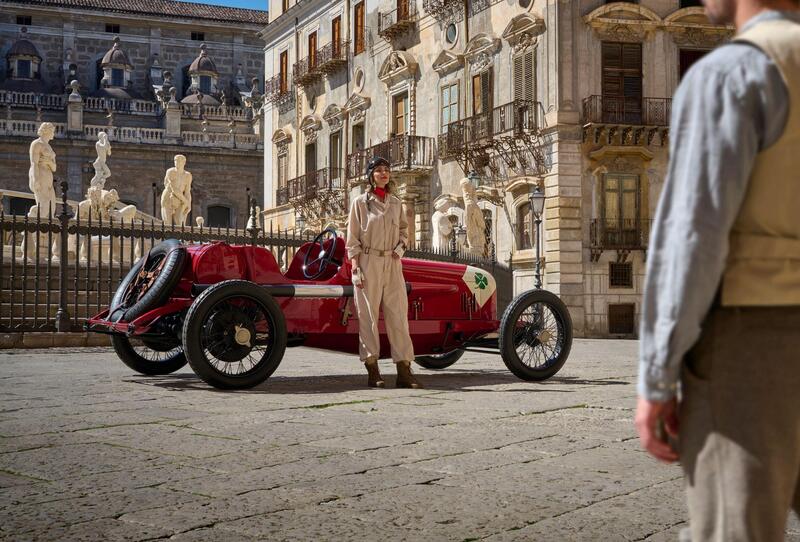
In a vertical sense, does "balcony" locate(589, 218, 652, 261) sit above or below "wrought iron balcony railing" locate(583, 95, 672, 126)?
below

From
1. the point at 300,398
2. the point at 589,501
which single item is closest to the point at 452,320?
the point at 300,398

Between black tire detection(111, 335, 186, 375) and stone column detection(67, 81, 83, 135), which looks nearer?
black tire detection(111, 335, 186, 375)

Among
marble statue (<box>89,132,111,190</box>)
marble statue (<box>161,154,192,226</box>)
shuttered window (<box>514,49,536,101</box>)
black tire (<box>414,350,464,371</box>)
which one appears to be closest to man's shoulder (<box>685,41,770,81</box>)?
black tire (<box>414,350,464,371</box>)

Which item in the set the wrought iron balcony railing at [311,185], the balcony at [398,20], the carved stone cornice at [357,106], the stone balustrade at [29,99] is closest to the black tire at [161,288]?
the balcony at [398,20]

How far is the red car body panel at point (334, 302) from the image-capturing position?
25.7ft

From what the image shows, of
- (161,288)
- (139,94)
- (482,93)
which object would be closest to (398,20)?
(482,93)

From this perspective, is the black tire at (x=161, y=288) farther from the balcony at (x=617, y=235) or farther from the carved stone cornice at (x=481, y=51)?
the carved stone cornice at (x=481, y=51)

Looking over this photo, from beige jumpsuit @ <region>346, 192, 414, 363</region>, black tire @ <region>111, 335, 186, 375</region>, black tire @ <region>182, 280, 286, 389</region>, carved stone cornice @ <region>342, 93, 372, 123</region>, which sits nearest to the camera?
black tire @ <region>182, 280, 286, 389</region>

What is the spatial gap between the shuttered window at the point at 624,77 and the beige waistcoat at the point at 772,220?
23209 mm

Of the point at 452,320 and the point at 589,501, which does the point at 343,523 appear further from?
the point at 452,320

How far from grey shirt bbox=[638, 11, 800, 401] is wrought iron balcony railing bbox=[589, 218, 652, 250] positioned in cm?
2264

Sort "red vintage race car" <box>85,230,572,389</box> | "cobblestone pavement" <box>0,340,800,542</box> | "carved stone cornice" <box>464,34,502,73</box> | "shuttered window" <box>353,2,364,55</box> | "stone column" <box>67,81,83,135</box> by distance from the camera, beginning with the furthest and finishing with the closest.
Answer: "stone column" <box>67,81,83,135</box> < "shuttered window" <box>353,2,364,55</box> < "carved stone cornice" <box>464,34,502,73</box> < "red vintage race car" <box>85,230,572,389</box> < "cobblestone pavement" <box>0,340,800,542</box>

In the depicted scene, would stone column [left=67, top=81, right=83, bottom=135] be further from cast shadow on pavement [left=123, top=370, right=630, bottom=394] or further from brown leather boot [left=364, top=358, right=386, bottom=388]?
brown leather boot [left=364, top=358, right=386, bottom=388]

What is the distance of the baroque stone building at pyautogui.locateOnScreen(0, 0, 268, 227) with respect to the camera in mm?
48375
